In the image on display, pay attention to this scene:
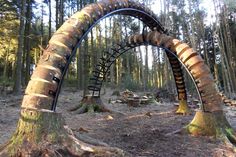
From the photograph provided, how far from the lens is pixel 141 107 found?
14031 millimetres

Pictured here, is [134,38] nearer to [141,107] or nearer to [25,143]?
[141,107]

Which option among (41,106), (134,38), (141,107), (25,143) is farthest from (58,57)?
(141,107)

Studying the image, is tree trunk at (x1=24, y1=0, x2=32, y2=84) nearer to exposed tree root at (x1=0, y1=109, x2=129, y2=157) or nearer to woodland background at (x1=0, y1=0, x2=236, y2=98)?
woodland background at (x1=0, y1=0, x2=236, y2=98)

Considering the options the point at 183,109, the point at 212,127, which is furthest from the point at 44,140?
the point at 183,109

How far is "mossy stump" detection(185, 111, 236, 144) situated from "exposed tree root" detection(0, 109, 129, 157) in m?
3.47

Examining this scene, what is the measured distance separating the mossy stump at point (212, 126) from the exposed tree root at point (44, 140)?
11.4 feet

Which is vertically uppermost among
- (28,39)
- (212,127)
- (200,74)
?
(28,39)

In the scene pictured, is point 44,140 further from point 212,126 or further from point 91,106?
point 91,106

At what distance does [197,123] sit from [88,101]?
5.64 m

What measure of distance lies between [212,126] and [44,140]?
4.69m

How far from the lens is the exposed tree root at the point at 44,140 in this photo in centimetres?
407

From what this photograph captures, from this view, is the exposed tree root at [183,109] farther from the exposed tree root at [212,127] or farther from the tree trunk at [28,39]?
the tree trunk at [28,39]

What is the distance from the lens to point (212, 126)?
23.4 ft

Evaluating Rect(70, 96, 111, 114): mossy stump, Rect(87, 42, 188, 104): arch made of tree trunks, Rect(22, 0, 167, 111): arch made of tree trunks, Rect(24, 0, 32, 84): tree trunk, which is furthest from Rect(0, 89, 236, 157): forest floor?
Rect(24, 0, 32, 84): tree trunk
